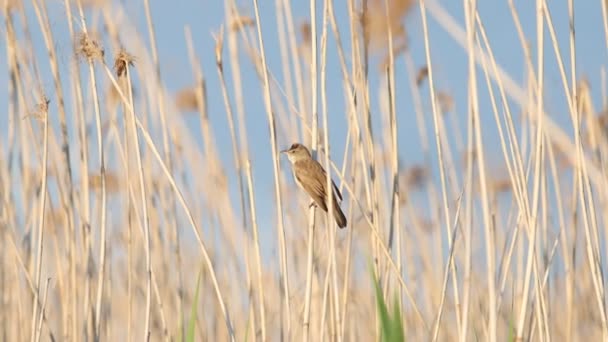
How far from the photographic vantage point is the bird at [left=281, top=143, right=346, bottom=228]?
3.44 meters

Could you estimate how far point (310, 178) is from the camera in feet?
11.7

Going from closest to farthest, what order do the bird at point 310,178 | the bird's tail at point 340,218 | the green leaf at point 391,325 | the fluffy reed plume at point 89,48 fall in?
the green leaf at point 391,325
the fluffy reed plume at point 89,48
the bird at point 310,178
the bird's tail at point 340,218

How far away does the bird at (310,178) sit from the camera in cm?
344

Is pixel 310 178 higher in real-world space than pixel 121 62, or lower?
lower

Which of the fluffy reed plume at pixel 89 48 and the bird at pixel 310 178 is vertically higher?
the fluffy reed plume at pixel 89 48

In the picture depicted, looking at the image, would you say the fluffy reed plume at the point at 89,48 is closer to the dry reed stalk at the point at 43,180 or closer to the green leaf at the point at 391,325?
the dry reed stalk at the point at 43,180

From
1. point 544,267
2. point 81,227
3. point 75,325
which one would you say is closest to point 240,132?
point 81,227

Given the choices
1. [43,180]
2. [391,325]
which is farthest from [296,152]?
[391,325]

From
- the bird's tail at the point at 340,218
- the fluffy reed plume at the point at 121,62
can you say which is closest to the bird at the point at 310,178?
the bird's tail at the point at 340,218

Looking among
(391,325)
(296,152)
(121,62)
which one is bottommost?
(391,325)

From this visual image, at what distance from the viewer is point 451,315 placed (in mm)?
5012

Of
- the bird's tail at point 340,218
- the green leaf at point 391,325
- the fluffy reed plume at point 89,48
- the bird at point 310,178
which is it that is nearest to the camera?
the green leaf at point 391,325

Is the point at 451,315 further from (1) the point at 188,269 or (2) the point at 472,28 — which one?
(2) the point at 472,28

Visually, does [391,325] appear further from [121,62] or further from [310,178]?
[310,178]
